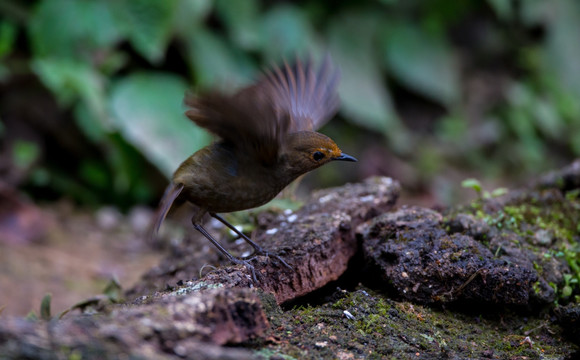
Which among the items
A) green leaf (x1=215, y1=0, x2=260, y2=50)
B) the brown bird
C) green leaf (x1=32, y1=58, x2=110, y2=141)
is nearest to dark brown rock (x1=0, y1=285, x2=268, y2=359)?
the brown bird

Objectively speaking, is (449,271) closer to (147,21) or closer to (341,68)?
(147,21)

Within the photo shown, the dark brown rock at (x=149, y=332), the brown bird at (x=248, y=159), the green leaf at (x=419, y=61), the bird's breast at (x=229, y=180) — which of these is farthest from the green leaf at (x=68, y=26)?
the dark brown rock at (x=149, y=332)

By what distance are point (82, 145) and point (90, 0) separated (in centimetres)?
179

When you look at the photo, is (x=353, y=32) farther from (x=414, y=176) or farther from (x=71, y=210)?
(x=71, y=210)

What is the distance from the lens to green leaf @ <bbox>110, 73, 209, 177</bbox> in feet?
21.5

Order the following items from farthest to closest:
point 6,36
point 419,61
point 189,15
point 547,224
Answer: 1. point 419,61
2. point 189,15
3. point 6,36
4. point 547,224

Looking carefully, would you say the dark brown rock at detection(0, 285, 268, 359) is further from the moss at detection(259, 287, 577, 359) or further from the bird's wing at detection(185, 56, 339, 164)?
the bird's wing at detection(185, 56, 339, 164)

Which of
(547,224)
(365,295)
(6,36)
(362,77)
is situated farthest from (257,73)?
(365,295)

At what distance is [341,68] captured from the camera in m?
8.06

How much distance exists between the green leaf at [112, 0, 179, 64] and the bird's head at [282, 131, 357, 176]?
4.07 m

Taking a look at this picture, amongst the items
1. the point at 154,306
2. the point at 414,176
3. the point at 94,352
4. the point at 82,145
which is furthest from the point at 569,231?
the point at 82,145

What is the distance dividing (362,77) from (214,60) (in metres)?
2.30

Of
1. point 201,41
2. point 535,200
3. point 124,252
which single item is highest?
point 201,41

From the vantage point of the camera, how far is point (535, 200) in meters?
3.72
